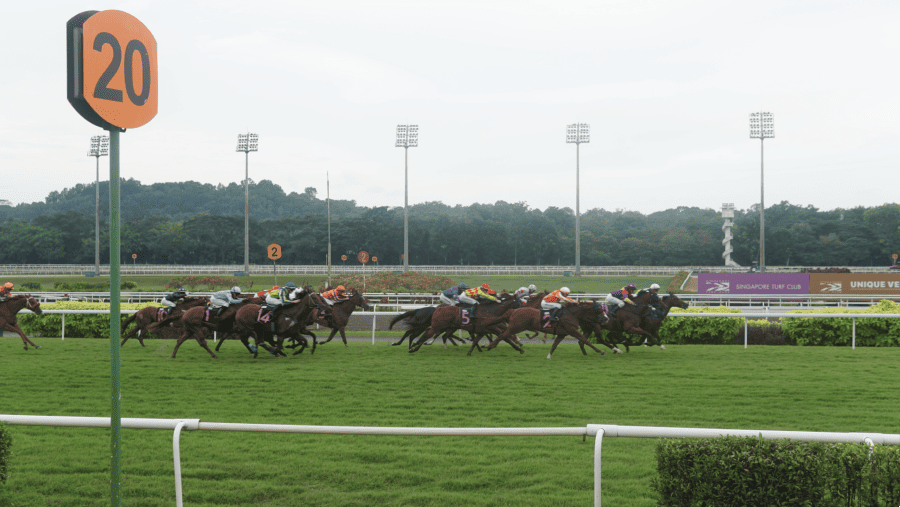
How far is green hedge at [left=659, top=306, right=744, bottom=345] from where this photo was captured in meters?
11.6

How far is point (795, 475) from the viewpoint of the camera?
84.5 inches

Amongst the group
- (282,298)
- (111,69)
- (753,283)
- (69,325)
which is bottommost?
(69,325)

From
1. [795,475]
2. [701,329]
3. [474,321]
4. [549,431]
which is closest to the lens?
[795,475]

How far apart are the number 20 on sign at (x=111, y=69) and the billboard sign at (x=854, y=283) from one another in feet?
63.6

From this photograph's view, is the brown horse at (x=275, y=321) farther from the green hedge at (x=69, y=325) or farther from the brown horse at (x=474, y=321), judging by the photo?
the green hedge at (x=69, y=325)

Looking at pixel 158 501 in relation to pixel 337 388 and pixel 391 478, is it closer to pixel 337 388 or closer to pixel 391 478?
pixel 391 478

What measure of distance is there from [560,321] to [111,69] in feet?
26.0

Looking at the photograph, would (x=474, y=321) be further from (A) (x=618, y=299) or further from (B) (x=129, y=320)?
(B) (x=129, y=320)

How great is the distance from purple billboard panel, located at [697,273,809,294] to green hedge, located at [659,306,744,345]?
6.01m

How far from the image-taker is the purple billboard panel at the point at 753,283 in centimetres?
1759

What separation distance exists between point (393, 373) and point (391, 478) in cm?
416

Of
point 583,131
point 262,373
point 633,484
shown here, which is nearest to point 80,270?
point 583,131

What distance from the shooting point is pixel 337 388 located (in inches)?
269

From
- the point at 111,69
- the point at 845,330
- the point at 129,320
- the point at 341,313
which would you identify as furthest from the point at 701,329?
the point at 111,69
